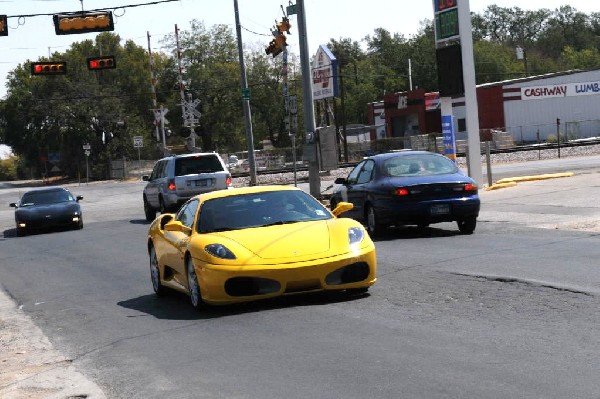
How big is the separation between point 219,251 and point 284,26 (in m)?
28.4

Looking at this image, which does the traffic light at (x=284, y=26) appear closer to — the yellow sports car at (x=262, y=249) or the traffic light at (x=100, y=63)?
the traffic light at (x=100, y=63)

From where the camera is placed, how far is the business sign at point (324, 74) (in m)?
48.9

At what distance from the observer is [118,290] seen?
46.1ft

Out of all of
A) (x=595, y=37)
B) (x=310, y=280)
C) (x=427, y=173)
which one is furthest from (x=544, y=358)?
(x=595, y=37)

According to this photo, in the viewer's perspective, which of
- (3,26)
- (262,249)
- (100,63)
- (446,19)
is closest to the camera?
(262,249)

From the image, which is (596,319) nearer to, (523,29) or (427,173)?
(427,173)

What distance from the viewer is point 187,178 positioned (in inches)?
1133

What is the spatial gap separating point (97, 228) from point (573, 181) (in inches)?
529

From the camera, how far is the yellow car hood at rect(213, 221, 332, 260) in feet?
34.7

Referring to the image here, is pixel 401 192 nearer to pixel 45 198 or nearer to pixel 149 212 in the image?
pixel 149 212

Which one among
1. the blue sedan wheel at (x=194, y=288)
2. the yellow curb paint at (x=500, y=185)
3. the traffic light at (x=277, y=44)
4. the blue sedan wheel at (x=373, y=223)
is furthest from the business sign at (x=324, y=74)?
the blue sedan wheel at (x=194, y=288)

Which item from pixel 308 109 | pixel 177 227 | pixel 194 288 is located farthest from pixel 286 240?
pixel 308 109

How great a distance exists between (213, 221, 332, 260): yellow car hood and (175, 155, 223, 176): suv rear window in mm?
17989

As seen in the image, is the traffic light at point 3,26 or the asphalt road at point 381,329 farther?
the traffic light at point 3,26
